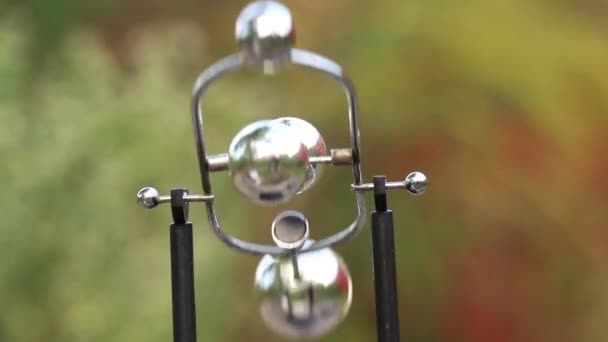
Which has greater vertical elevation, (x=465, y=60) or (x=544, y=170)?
(x=465, y=60)

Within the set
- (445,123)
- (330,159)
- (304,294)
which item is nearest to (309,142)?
(330,159)

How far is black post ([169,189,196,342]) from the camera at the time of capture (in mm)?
904

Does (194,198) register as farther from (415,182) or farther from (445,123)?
(445,123)

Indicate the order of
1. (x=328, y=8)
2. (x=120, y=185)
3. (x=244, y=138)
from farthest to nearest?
(x=328, y=8) → (x=120, y=185) → (x=244, y=138)

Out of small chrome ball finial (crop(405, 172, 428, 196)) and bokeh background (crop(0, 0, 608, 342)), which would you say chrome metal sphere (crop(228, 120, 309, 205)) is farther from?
bokeh background (crop(0, 0, 608, 342))

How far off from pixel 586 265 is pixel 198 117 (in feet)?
7.77

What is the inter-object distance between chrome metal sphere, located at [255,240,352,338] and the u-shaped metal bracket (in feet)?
0.07

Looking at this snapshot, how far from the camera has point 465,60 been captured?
9.88ft

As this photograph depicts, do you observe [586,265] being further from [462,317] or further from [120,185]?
[120,185]

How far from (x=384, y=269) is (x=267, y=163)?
0.22 m

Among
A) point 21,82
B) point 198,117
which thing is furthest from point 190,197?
point 21,82

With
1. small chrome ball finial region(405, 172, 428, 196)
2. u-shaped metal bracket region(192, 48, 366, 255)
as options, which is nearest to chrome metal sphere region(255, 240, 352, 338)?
u-shaped metal bracket region(192, 48, 366, 255)

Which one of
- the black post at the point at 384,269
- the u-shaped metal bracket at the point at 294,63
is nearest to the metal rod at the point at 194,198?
the u-shaped metal bracket at the point at 294,63

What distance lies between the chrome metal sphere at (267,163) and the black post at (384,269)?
0.15 meters
